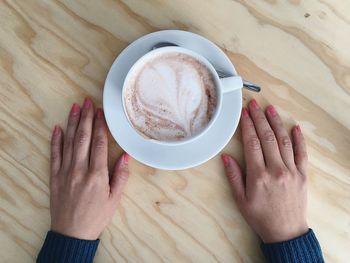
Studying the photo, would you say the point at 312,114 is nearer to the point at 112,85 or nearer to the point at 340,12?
the point at 340,12

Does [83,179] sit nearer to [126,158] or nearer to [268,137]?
[126,158]

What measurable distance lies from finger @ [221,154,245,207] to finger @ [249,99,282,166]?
0.08 metres

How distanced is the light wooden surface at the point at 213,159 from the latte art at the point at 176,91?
0.14m

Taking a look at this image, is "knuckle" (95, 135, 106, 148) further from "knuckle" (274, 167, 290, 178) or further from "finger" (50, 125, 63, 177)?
"knuckle" (274, 167, 290, 178)

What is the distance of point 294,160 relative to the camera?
2.90 feet

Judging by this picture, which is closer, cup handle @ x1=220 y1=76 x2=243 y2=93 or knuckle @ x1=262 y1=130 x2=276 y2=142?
cup handle @ x1=220 y1=76 x2=243 y2=93

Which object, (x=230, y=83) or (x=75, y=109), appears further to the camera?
(x=75, y=109)

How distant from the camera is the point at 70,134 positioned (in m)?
0.87

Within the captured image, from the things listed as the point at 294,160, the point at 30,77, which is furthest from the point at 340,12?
the point at 30,77

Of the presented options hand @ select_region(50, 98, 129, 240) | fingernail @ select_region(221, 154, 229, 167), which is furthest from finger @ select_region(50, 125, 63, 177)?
fingernail @ select_region(221, 154, 229, 167)

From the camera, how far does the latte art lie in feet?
2.48

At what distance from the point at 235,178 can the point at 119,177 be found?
0.87 feet

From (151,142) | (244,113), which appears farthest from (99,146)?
(244,113)

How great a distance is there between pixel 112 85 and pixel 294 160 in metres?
0.46
